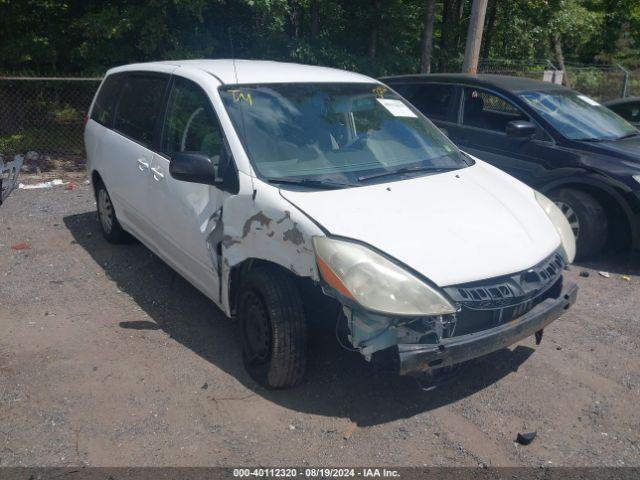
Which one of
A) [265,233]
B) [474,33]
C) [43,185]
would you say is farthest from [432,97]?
[43,185]

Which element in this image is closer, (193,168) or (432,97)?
(193,168)

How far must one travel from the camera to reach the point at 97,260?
5.83 m

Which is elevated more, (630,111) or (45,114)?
(630,111)

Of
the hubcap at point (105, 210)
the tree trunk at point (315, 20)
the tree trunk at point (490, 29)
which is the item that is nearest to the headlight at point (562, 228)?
the hubcap at point (105, 210)

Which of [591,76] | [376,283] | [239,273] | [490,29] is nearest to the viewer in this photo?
[376,283]

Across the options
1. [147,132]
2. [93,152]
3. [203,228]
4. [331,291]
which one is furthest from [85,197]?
[331,291]

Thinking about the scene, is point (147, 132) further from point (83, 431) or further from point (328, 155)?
point (83, 431)

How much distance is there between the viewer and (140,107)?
5055mm

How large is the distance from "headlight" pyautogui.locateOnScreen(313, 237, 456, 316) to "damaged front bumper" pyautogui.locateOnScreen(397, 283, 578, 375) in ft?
0.65

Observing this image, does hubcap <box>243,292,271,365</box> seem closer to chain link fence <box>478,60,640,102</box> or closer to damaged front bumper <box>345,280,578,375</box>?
damaged front bumper <box>345,280,578,375</box>

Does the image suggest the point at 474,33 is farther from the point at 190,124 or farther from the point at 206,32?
the point at 190,124

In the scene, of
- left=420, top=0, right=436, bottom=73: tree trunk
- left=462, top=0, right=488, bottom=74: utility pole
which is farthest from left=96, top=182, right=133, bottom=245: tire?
left=420, top=0, right=436, bottom=73: tree trunk

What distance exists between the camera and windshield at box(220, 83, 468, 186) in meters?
3.75

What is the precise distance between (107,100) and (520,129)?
4.13 metres
